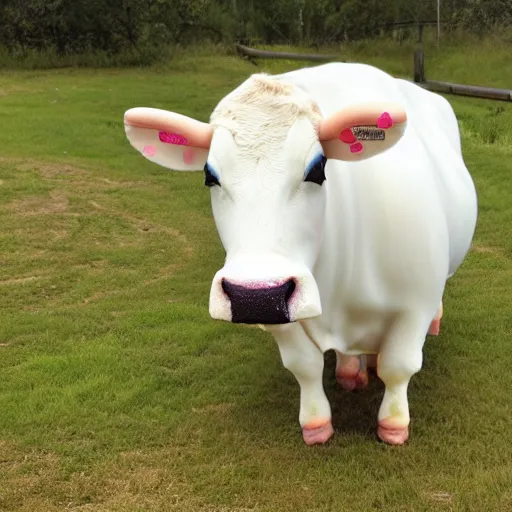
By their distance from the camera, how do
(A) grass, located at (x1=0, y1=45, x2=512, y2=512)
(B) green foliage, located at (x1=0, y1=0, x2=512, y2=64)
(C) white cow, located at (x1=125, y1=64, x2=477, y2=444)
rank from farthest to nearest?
1. (B) green foliage, located at (x1=0, y1=0, x2=512, y2=64)
2. (A) grass, located at (x1=0, y1=45, x2=512, y2=512)
3. (C) white cow, located at (x1=125, y1=64, x2=477, y2=444)

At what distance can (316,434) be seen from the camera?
10.2ft

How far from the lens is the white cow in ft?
7.37

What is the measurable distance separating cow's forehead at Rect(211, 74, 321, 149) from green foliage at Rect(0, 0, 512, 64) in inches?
612

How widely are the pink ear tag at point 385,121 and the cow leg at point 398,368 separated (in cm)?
87

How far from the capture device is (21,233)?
6.51m

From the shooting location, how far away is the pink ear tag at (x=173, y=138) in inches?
100

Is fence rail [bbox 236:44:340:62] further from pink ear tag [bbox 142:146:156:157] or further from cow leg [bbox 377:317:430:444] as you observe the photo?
pink ear tag [bbox 142:146:156:157]

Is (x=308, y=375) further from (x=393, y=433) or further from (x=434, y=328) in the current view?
(x=434, y=328)

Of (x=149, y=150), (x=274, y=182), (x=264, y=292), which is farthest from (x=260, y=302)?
(x=149, y=150)

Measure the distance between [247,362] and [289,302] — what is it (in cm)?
186

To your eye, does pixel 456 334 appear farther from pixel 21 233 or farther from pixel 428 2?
pixel 428 2

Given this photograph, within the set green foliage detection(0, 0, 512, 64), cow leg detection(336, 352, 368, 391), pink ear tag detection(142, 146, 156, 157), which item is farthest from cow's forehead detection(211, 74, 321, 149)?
green foliage detection(0, 0, 512, 64)

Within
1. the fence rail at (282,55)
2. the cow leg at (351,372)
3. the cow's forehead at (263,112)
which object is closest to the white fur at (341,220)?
the cow's forehead at (263,112)

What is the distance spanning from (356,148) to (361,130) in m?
0.07
